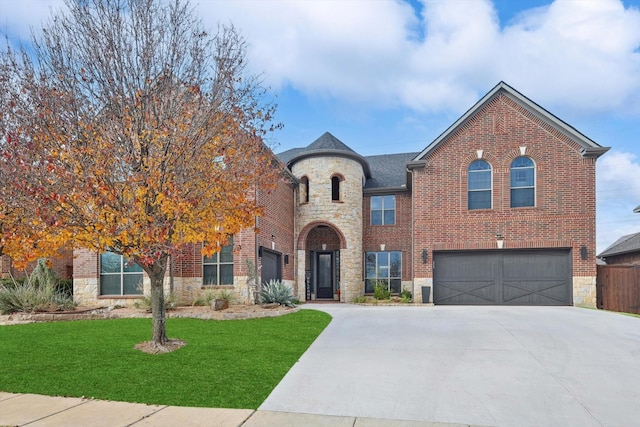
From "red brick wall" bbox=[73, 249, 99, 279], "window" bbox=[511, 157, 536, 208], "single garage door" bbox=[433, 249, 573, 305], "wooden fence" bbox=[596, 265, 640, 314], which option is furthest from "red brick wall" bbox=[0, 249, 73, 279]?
"wooden fence" bbox=[596, 265, 640, 314]

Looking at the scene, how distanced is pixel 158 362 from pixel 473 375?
4953mm

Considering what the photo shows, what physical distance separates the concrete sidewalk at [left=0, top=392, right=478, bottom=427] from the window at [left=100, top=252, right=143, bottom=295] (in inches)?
407

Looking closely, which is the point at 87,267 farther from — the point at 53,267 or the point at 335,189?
the point at 335,189

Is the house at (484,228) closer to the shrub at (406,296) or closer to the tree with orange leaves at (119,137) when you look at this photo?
the shrub at (406,296)

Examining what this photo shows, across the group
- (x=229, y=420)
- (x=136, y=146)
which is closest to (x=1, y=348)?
(x=136, y=146)

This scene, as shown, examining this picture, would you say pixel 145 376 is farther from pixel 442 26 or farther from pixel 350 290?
pixel 350 290

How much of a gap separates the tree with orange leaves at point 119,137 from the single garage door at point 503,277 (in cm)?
1141

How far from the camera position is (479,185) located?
17297 mm

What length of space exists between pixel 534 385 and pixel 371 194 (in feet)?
51.9

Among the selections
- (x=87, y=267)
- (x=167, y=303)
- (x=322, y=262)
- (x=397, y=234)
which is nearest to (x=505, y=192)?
(x=397, y=234)

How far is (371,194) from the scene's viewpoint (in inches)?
854

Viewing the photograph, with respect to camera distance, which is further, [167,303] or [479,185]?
[479,185]

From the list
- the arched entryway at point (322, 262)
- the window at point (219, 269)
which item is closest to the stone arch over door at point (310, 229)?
the arched entryway at point (322, 262)

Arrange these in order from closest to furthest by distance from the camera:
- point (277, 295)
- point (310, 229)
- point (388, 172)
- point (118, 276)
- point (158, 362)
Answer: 1. point (158, 362)
2. point (277, 295)
3. point (118, 276)
4. point (310, 229)
5. point (388, 172)
